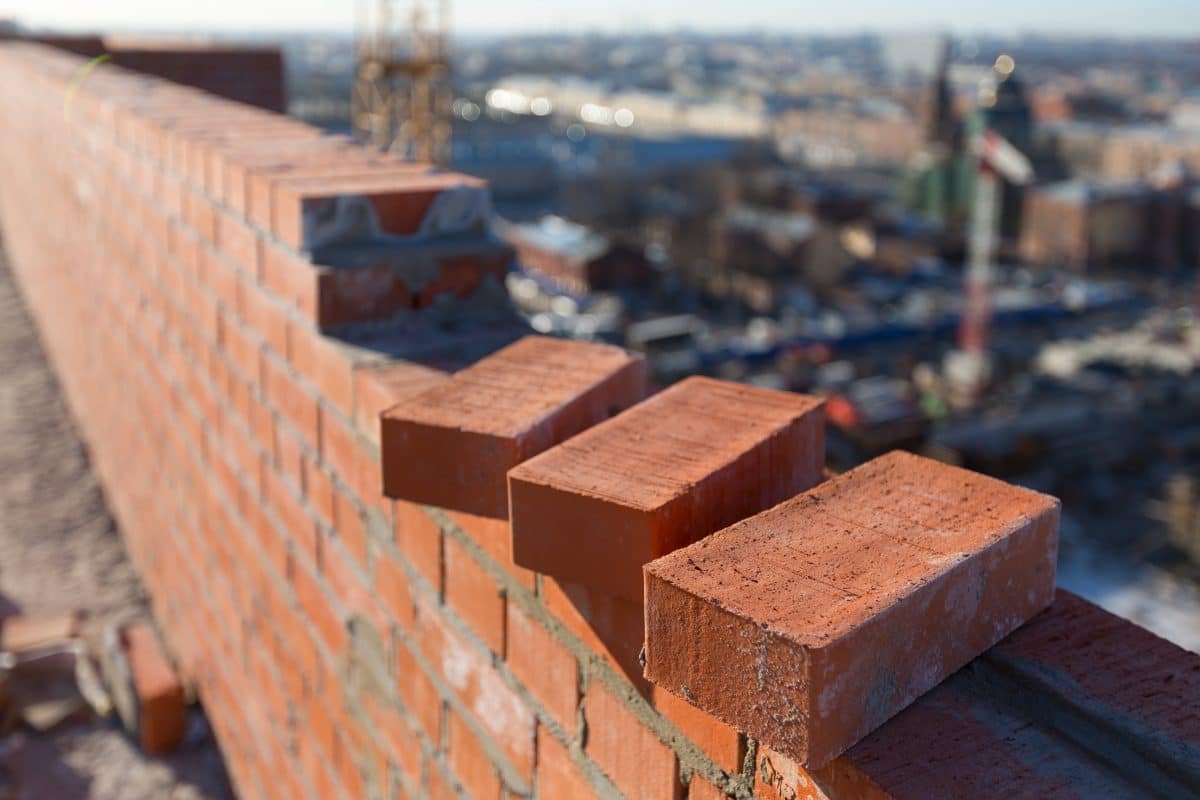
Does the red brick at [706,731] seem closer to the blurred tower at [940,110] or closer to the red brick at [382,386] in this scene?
the red brick at [382,386]

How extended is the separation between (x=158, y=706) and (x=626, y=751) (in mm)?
2038

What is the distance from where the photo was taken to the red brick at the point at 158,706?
2.79 m

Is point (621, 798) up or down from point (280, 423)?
down

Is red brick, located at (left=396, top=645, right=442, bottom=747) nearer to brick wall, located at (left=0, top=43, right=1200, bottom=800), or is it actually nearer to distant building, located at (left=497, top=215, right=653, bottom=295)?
brick wall, located at (left=0, top=43, right=1200, bottom=800)

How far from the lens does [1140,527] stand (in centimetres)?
2106

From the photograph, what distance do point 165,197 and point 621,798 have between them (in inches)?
85.7

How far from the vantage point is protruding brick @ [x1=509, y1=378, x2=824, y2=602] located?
1.07 m

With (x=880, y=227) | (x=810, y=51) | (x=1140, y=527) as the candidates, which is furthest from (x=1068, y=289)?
(x=810, y=51)

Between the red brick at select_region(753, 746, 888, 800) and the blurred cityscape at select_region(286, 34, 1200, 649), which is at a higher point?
the red brick at select_region(753, 746, 888, 800)

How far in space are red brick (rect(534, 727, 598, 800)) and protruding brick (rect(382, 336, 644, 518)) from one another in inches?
10.4

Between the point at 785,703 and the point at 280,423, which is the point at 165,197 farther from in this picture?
the point at 785,703

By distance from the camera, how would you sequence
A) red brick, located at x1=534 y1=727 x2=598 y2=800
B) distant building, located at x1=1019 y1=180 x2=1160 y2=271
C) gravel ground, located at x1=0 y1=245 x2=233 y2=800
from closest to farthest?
1. red brick, located at x1=534 y1=727 x2=598 y2=800
2. gravel ground, located at x1=0 y1=245 x2=233 y2=800
3. distant building, located at x1=1019 y1=180 x2=1160 y2=271

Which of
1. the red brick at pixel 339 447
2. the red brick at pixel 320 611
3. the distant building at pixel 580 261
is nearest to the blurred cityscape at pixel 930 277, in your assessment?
the distant building at pixel 580 261

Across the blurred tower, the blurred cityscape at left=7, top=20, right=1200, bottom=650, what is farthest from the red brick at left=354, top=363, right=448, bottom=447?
the blurred tower
